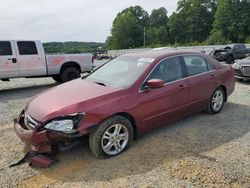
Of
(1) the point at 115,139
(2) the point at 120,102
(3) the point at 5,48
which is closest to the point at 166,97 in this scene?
(2) the point at 120,102

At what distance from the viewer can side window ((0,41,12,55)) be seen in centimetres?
977

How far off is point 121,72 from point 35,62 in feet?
20.3

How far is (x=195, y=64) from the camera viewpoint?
19.1 ft

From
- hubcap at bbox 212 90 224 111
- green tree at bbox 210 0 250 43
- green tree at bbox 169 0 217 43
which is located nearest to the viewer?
hubcap at bbox 212 90 224 111

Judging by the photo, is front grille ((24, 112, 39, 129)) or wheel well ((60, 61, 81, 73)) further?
wheel well ((60, 61, 81, 73))

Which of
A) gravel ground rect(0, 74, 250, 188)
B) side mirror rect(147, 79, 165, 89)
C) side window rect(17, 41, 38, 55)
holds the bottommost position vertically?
gravel ground rect(0, 74, 250, 188)

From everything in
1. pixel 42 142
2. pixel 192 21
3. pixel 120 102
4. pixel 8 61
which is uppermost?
pixel 192 21

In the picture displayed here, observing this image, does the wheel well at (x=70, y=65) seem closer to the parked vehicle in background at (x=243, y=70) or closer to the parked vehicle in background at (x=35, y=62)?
the parked vehicle in background at (x=35, y=62)

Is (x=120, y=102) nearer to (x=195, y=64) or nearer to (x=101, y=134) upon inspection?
(x=101, y=134)

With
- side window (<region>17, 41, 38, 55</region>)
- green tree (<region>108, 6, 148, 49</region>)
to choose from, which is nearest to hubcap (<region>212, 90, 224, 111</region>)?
side window (<region>17, 41, 38, 55</region>)

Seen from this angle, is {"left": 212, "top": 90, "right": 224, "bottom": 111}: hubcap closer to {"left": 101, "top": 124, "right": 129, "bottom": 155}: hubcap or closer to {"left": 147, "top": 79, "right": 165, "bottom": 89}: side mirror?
{"left": 147, "top": 79, "right": 165, "bottom": 89}: side mirror

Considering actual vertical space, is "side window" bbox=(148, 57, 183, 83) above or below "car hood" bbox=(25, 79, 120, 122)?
above

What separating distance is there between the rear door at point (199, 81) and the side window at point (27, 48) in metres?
6.56

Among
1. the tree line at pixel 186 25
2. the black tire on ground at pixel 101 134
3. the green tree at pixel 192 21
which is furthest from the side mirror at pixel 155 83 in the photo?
the green tree at pixel 192 21
